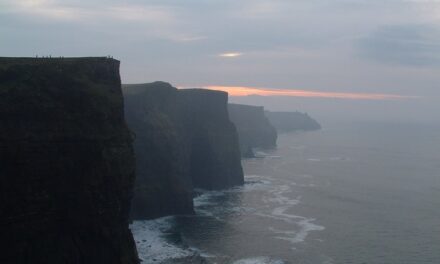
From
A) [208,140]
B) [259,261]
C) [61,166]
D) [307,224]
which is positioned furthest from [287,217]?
[61,166]

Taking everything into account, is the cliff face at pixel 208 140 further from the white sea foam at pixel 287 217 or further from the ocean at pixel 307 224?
the white sea foam at pixel 287 217

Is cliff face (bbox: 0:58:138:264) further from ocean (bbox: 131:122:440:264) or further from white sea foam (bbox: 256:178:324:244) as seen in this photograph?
white sea foam (bbox: 256:178:324:244)

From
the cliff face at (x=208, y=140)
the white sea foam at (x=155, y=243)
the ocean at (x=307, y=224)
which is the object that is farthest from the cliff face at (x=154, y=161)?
the cliff face at (x=208, y=140)

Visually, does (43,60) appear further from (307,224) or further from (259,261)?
(307,224)

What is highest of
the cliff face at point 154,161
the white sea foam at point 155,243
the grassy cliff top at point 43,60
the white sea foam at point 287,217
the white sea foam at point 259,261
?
the grassy cliff top at point 43,60

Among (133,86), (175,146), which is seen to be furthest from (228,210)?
(133,86)

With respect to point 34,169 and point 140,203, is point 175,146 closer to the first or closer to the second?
point 140,203
